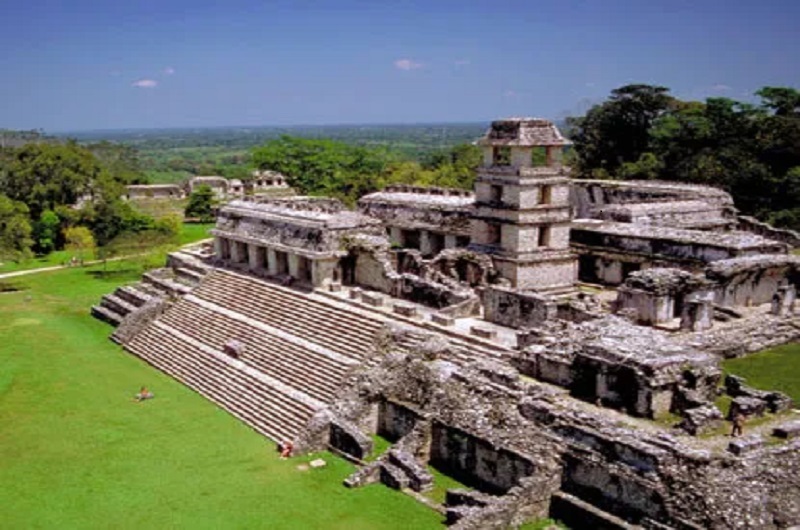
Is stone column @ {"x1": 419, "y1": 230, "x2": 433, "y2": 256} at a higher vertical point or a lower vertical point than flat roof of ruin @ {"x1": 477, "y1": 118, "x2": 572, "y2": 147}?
lower

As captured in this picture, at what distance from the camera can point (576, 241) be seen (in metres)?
27.9

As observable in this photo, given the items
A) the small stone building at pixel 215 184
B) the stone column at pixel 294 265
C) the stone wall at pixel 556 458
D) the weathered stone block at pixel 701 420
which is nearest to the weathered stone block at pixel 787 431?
the stone wall at pixel 556 458

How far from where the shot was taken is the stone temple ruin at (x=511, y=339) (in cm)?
1361

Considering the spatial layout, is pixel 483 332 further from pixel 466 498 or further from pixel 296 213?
pixel 296 213

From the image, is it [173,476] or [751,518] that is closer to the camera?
[751,518]

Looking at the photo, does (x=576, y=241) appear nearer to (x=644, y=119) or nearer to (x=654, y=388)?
(x=654, y=388)

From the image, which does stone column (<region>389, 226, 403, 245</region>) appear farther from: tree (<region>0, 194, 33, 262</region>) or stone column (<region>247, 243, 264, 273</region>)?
tree (<region>0, 194, 33, 262</region>)

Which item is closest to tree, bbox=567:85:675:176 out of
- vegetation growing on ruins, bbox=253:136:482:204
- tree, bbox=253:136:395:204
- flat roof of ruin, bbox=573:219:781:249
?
vegetation growing on ruins, bbox=253:136:482:204

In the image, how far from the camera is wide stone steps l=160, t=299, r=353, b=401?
19.8 metres

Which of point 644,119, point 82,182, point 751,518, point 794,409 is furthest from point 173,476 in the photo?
point 644,119

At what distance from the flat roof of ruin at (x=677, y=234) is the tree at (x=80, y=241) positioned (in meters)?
27.9

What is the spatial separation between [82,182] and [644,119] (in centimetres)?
3538

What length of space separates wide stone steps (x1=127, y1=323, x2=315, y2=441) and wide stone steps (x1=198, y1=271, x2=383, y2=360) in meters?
1.87

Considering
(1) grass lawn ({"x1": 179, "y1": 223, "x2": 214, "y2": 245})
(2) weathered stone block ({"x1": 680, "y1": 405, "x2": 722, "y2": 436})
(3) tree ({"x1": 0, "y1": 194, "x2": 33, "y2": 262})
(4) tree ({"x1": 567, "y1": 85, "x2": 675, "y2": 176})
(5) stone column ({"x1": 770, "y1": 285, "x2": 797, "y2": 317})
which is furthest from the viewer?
(4) tree ({"x1": 567, "y1": 85, "x2": 675, "y2": 176})
